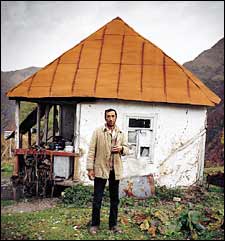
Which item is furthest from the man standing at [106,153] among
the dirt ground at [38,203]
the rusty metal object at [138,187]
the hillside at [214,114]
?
the hillside at [214,114]

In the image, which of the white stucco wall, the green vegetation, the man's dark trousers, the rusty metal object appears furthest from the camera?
the white stucco wall

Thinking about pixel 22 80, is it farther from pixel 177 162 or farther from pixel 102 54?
pixel 177 162

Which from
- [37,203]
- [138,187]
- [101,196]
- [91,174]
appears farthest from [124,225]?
[138,187]

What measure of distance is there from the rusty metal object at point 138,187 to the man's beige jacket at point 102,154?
92.2 inches

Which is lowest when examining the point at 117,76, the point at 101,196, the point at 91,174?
the point at 101,196

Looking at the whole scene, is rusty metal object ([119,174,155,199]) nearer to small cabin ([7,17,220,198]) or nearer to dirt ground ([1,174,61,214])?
small cabin ([7,17,220,198])

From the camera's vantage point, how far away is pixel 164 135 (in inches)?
235

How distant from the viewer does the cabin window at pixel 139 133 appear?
5848 mm

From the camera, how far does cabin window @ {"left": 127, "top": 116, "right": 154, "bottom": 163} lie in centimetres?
585

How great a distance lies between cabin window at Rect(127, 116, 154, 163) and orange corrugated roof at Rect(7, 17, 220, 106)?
47 centimetres

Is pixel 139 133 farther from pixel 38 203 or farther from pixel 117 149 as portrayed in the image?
pixel 117 149

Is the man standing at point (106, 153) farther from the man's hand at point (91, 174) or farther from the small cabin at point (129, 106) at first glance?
the small cabin at point (129, 106)

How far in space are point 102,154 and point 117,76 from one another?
2632mm

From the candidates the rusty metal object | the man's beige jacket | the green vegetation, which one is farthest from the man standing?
the rusty metal object
